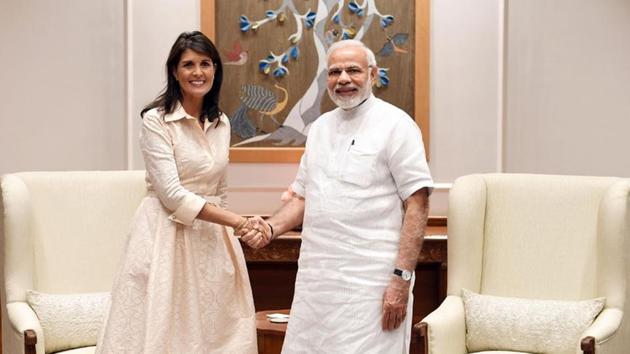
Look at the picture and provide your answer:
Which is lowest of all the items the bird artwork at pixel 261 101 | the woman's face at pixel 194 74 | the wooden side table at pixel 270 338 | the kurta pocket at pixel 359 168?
the wooden side table at pixel 270 338

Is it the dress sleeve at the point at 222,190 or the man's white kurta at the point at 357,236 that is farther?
the dress sleeve at the point at 222,190

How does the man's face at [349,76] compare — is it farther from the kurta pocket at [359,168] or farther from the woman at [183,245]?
the woman at [183,245]

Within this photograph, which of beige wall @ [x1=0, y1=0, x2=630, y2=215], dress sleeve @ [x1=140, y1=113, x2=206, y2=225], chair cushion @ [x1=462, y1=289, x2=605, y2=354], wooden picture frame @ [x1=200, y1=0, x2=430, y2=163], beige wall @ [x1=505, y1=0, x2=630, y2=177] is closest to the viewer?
dress sleeve @ [x1=140, y1=113, x2=206, y2=225]

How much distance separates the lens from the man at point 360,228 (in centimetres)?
314

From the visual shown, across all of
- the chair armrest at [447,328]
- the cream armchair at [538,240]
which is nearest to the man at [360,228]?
the chair armrest at [447,328]

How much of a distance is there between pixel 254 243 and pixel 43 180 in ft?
3.75

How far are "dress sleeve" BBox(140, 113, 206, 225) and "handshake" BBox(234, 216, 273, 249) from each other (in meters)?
0.18

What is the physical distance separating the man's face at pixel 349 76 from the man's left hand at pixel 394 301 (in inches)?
23.4

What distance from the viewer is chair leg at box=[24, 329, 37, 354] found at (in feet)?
11.8

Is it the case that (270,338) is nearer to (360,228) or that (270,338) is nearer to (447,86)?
(360,228)

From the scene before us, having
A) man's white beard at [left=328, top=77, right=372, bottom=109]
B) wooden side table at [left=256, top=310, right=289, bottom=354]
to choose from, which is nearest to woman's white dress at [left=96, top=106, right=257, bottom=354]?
wooden side table at [left=256, top=310, right=289, bottom=354]

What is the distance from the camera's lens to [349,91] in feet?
10.6

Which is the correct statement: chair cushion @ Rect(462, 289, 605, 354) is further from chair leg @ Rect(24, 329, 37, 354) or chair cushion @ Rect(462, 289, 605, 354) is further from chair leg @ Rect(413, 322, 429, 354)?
chair leg @ Rect(24, 329, 37, 354)

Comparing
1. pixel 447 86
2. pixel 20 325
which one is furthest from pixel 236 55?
pixel 20 325
